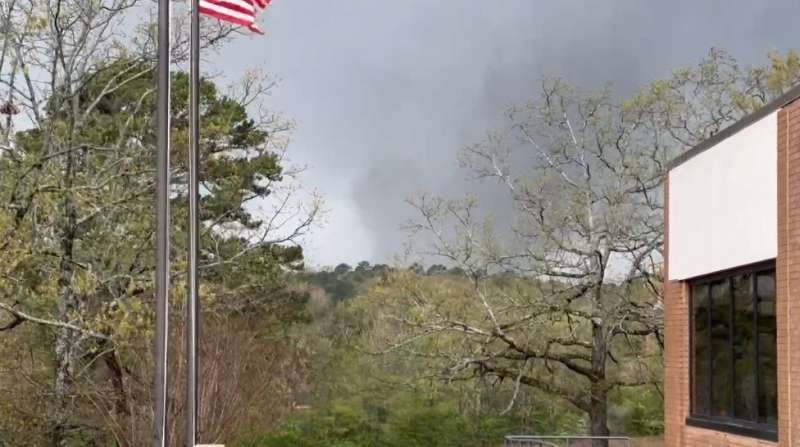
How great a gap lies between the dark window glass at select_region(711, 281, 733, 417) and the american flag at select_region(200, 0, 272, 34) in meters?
6.88

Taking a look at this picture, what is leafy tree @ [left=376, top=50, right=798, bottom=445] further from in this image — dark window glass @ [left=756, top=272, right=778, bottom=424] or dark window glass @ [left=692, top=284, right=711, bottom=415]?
dark window glass @ [left=756, top=272, right=778, bottom=424]

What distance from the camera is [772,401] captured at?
12.5 m

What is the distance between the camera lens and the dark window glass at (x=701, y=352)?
15.2 m

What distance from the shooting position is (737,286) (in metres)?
13.9

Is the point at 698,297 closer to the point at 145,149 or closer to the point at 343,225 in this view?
the point at 145,149

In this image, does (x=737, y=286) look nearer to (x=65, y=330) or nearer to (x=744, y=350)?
(x=744, y=350)

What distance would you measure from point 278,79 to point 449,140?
26.4 meters

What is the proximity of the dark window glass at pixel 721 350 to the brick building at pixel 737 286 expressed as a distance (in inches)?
0.6

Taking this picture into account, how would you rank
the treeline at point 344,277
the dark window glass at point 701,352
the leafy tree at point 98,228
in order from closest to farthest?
the dark window glass at point 701,352
the leafy tree at point 98,228
the treeline at point 344,277

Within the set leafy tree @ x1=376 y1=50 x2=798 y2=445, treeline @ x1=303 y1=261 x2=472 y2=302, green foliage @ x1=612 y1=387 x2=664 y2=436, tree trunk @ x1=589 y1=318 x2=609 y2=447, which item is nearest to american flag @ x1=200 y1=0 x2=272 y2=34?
leafy tree @ x1=376 y1=50 x2=798 y2=445

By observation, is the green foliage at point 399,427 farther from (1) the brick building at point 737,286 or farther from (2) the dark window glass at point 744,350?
(2) the dark window glass at point 744,350

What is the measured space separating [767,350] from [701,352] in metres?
2.71

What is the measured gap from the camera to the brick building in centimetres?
1184

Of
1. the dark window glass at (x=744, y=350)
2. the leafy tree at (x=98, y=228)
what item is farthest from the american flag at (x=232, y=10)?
the leafy tree at (x=98, y=228)
